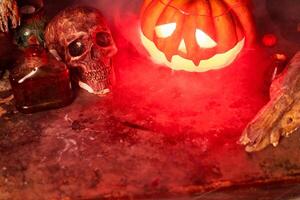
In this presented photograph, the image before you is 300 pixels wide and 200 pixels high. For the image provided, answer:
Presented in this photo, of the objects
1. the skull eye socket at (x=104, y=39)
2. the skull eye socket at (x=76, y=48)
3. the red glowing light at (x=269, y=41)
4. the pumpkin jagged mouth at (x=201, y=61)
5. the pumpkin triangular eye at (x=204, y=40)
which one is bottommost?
the skull eye socket at (x=76, y=48)

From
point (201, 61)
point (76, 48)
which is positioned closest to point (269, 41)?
point (201, 61)

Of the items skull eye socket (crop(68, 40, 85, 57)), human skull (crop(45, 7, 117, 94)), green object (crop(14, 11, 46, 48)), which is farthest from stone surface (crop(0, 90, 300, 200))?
green object (crop(14, 11, 46, 48))

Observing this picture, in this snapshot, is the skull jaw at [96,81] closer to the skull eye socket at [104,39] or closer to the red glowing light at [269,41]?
the skull eye socket at [104,39]

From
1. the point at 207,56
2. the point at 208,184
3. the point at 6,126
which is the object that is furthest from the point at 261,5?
the point at 6,126

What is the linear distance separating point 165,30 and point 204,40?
178 mm

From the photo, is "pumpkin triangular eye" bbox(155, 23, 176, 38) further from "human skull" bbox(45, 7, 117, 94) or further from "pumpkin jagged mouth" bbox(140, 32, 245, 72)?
"human skull" bbox(45, 7, 117, 94)

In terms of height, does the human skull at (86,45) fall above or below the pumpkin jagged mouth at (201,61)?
below

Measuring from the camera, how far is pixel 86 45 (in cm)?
175

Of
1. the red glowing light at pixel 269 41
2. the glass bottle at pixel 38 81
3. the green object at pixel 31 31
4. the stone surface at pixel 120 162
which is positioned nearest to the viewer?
the stone surface at pixel 120 162

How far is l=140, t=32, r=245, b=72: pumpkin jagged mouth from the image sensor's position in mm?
1806

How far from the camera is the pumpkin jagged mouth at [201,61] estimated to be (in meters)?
1.81

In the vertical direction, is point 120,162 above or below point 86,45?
below

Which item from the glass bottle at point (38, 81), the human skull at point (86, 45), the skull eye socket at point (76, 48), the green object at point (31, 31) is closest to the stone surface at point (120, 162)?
the glass bottle at point (38, 81)

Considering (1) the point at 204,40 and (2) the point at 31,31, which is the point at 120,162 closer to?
(1) the point at 204,40
